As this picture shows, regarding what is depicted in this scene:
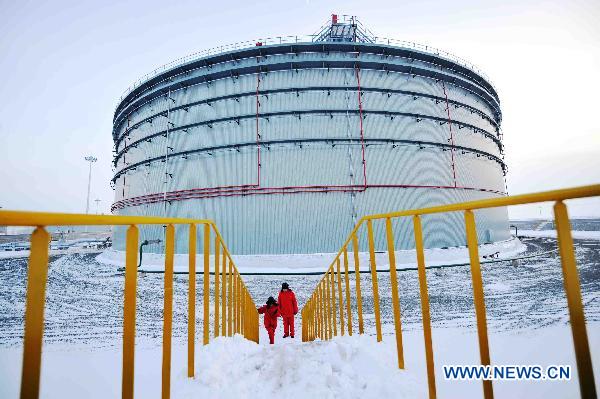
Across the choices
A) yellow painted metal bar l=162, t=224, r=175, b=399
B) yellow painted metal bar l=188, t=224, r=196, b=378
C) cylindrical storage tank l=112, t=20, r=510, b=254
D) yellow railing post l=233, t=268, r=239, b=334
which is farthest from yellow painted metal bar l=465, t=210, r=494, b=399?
cylindrical storage tank l=112, t=20, r=510, b=254

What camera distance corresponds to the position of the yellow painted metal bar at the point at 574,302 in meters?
0.95

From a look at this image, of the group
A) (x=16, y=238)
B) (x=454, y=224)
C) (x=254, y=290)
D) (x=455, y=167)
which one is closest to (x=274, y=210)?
(x=254, y=290)

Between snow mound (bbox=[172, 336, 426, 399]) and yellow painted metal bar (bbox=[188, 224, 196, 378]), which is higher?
yellow painted metal bar (bbox=[188, 224, 196, 378])

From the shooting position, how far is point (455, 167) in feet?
46.3

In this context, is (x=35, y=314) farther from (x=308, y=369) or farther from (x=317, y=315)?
(x=317, y=315)

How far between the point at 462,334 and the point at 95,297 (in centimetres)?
816

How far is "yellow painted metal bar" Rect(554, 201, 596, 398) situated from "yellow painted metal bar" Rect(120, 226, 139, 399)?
1799mm

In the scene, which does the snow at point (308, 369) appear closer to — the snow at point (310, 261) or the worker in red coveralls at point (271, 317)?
the worker in red coveralls at point (271, 317)

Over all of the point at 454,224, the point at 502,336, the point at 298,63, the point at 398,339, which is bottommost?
the point at 502,336

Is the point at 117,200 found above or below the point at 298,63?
below

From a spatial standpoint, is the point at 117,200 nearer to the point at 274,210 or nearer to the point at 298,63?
the point at 274,210

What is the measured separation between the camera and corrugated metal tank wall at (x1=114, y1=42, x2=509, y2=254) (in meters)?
12.1

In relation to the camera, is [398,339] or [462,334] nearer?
[398,339]

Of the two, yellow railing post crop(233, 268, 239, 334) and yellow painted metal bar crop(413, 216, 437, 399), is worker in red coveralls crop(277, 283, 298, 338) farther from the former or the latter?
yellow painted metal bar crop(413, 216, 437, 399)
